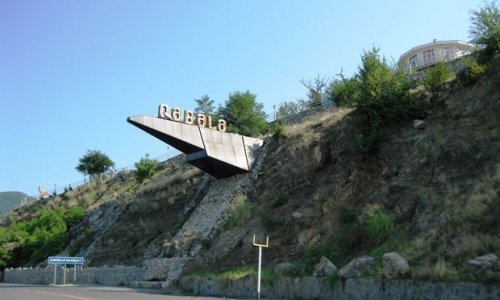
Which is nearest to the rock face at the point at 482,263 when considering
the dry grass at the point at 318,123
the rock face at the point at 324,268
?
the rock face at the point at 324,268

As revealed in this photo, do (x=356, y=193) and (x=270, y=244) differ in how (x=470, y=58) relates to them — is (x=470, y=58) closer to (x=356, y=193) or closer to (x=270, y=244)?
(x=356, y=193)

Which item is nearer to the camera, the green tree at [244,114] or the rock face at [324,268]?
the rock face at [324,268]

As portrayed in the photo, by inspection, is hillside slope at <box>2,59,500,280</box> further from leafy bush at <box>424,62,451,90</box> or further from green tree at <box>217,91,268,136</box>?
green tree at <box>217,91,268,136</box>

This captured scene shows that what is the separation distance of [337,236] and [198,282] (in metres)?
6.36

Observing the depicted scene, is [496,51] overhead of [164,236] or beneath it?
overhead

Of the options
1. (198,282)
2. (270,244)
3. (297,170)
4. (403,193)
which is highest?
(297,170)

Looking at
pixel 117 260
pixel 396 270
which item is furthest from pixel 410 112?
Result: pixel 117 260

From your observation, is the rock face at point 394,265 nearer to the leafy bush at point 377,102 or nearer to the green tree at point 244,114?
the leafy bush at point 377,102

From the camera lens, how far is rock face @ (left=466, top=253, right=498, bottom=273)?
39.2 feet

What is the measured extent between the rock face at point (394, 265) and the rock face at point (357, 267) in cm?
78

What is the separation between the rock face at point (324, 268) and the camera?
16219 mm

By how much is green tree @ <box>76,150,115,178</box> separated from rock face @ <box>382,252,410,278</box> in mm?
60201

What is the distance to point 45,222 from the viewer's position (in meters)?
47.8

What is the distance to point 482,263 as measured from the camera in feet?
39.7
